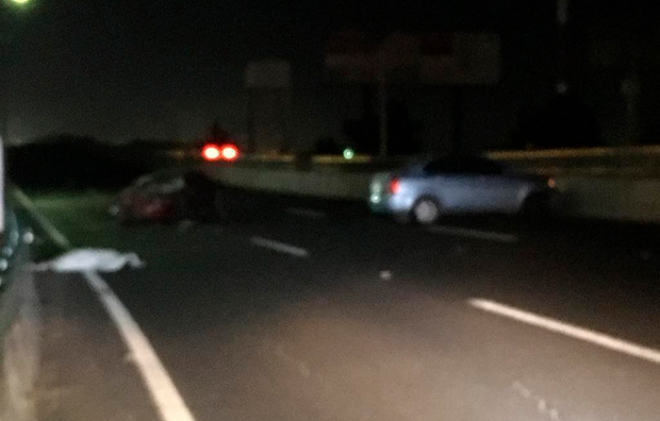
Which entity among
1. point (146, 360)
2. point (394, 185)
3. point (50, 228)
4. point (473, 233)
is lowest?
point (50, 228)

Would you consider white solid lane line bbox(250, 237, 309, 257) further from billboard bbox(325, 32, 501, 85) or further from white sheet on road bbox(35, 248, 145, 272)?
billboard bbox(325, 32, 501, 85)

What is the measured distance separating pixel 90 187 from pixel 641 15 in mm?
32485

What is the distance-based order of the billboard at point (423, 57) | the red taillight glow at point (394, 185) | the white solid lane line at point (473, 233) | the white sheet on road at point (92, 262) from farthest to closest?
the billboard at point (423, 57)
the red taillight glow at point (394, 185)
the white solid lane line at point (473, 233)
the white sheet on road at point (92, 262)

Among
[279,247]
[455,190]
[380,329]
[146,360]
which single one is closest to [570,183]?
[455,190]

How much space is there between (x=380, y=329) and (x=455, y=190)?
13691 mm

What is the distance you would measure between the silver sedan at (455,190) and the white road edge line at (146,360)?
9.24 m

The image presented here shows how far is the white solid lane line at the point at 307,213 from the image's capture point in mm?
29030

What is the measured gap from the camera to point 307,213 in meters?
30.4

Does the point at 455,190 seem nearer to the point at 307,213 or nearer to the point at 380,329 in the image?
the point at 307,213

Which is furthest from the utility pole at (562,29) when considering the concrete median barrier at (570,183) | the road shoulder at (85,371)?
the road shoulder at (85,371)

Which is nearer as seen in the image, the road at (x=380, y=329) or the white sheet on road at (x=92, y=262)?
the road at (x=380, y=329)

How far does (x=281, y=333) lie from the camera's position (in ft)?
37.5

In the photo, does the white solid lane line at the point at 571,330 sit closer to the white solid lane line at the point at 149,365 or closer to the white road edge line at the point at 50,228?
the white solid lane line at the point at 149,365

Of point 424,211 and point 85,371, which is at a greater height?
point 85,371
